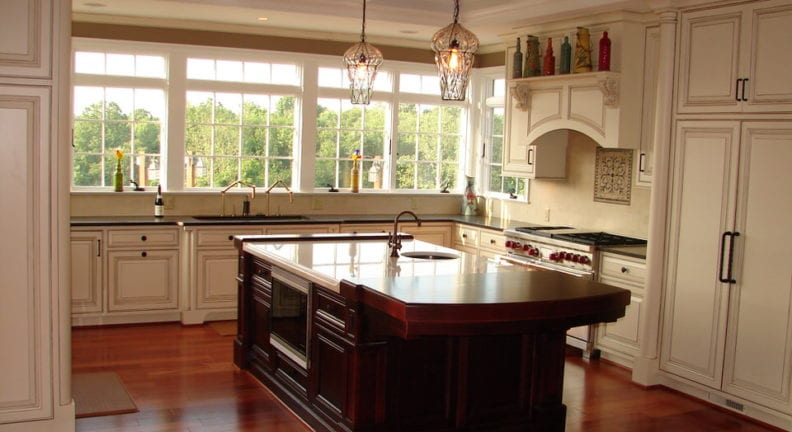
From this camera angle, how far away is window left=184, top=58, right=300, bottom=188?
7.21 m

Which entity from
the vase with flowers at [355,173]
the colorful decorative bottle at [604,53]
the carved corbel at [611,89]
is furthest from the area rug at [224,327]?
the colorful decorative bottle at [604,53]

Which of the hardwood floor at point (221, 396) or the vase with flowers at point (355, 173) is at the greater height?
the vase with flowers at point (355, 173)

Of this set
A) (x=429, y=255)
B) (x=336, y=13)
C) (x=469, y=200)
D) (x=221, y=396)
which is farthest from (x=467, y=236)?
(x=221, y=396)

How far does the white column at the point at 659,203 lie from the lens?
17.1ft

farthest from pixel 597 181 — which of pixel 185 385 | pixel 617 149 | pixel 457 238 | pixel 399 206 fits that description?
pixel 185 385

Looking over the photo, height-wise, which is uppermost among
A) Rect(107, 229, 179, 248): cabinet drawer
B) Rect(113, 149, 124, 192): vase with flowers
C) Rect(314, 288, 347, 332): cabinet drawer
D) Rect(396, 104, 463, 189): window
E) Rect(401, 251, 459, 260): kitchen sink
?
Rect(396, 104, 463, 189): window

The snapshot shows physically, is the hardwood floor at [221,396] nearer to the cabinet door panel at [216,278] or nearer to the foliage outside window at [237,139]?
the cabinet door panel at [216,278]

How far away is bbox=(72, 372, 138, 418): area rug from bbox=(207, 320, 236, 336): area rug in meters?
1.27

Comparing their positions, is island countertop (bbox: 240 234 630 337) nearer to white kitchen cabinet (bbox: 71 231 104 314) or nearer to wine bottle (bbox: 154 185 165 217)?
white kitchen cabinet (bbox: 71 231 104 314)

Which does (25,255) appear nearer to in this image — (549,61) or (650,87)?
(549,61)

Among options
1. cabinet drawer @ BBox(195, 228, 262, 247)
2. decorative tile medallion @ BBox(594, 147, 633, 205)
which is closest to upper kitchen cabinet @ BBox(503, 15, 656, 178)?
decorative tile medallion @ BBox(594, 147, 633, 205)

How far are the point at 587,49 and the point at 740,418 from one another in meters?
2.84

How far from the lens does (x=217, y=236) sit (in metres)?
6.69

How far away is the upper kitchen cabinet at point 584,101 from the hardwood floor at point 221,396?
1736 millimetres
